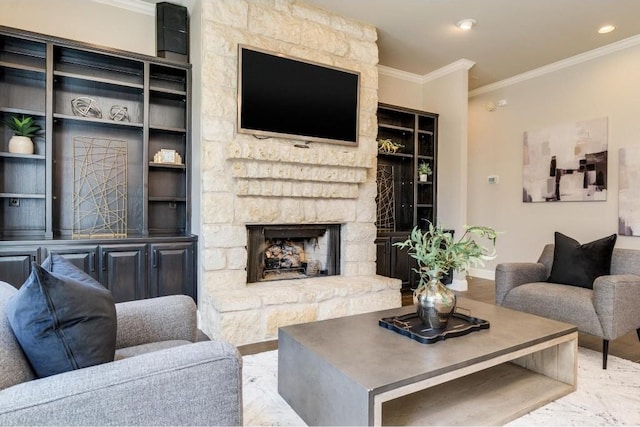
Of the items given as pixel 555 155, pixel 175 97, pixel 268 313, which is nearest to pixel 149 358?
pixel 268 313

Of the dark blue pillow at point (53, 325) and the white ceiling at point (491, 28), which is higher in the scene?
the white ceiling at point (491, 28)

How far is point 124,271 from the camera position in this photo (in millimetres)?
3150

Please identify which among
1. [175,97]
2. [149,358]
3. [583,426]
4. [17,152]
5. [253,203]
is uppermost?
[175,97]

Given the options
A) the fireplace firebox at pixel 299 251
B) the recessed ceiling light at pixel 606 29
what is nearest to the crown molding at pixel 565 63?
the recessed ceiling light at pixel 606 29

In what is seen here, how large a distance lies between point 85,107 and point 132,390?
327 centimetres

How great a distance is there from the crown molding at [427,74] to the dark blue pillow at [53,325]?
4835mm

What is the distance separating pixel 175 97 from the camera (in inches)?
149

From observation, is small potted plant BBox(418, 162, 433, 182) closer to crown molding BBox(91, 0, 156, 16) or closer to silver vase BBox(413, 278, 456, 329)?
silver vase BBox(413, 278, 456, 329)

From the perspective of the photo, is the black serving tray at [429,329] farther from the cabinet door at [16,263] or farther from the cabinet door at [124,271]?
the cabinet door at [16,263]

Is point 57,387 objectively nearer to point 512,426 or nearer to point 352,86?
point 512,426

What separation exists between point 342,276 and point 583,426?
2.36 metres

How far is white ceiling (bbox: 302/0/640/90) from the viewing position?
11.6 ft

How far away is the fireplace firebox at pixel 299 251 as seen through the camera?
3671 millimetres

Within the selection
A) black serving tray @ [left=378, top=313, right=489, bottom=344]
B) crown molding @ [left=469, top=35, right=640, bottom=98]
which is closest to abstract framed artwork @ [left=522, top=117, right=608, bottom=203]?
crown molding @ [left=469, top=35, right=640, bottom=98]
